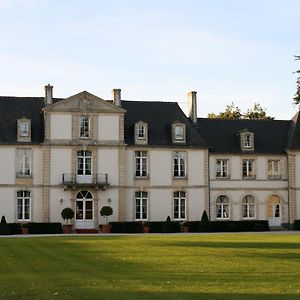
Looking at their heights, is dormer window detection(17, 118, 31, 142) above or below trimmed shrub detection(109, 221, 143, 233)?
above

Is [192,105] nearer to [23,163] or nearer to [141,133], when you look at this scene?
[141,133]

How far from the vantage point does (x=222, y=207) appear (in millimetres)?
49531

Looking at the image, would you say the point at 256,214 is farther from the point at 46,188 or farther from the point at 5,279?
the point at 5,279

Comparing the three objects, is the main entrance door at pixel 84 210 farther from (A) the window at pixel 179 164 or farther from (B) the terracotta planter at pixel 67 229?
(A) the window at pixel 179 164

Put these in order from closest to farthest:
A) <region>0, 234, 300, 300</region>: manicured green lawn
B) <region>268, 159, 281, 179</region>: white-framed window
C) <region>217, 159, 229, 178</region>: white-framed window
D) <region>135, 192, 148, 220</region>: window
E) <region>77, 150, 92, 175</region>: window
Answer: <region>0, 234, 300, 300</region>: manicured green lawn, <region>77, 150, 92, 175</region>: window, <region>135, 192, 148, 220</region>: window, <region>217, 159, 229, 178</region>: white-framed window, <region>268, 159, 281, 179</region>: white-framed window

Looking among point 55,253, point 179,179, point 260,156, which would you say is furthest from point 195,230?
point 55,253

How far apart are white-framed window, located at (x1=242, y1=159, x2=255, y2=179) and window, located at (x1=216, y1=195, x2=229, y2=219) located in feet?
7.13

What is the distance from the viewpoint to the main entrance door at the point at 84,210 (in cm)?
4656

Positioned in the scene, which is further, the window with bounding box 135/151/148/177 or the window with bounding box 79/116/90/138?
the window with bounding box 135/151/148/177

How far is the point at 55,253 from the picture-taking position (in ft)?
77.1

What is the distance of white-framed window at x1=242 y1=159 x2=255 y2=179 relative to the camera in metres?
50.2

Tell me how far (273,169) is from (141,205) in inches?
376

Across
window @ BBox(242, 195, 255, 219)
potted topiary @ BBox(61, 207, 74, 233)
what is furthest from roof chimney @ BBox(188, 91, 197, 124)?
potted topiary @ BBox(61, 207, 74, 233)

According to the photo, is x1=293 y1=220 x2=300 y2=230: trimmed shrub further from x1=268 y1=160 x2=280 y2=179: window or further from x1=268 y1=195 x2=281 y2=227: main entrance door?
x1=268 y1=160 x2=280 y2=179: window
